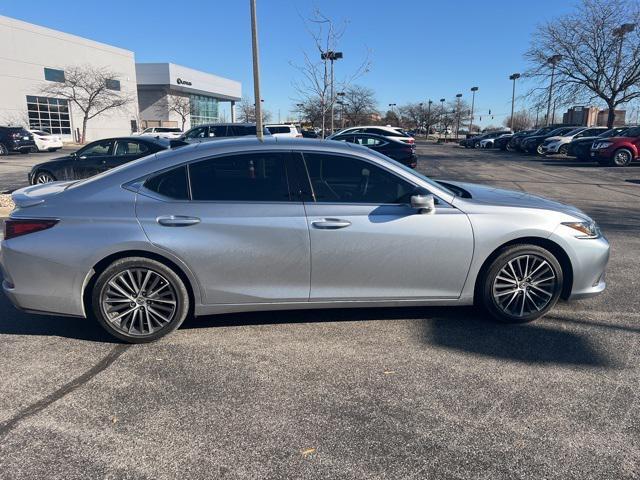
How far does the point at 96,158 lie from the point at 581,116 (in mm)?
54592

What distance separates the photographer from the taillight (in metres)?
3.78

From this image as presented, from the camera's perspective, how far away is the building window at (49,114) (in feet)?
132

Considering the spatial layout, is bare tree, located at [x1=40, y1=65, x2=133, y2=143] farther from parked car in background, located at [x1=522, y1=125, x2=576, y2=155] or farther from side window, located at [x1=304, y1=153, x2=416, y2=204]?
side window, located at [x1=304, y1=153, x2=416, y2=204]

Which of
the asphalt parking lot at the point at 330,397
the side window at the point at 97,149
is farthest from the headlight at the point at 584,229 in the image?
the side window at the point at 97,149

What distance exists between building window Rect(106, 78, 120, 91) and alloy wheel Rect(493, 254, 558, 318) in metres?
52.3

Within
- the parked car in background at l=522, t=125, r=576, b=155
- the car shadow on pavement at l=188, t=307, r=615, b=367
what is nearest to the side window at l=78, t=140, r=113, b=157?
the car shadow on pavement at l=188, t=307, r=615, b=367

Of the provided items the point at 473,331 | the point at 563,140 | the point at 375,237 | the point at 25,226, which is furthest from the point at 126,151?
the point at 563,140

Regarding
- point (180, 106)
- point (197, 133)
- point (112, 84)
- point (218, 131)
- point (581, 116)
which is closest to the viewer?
point (218, 131)

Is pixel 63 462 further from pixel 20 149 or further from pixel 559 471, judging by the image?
pixel 20 149

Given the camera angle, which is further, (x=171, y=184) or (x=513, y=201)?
(x=513, y=201)

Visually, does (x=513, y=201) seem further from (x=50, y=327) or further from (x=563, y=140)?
(x=563, y=140)

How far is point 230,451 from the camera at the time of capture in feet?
8.71

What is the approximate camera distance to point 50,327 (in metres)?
4.31

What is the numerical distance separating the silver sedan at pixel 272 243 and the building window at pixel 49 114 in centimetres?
4294
